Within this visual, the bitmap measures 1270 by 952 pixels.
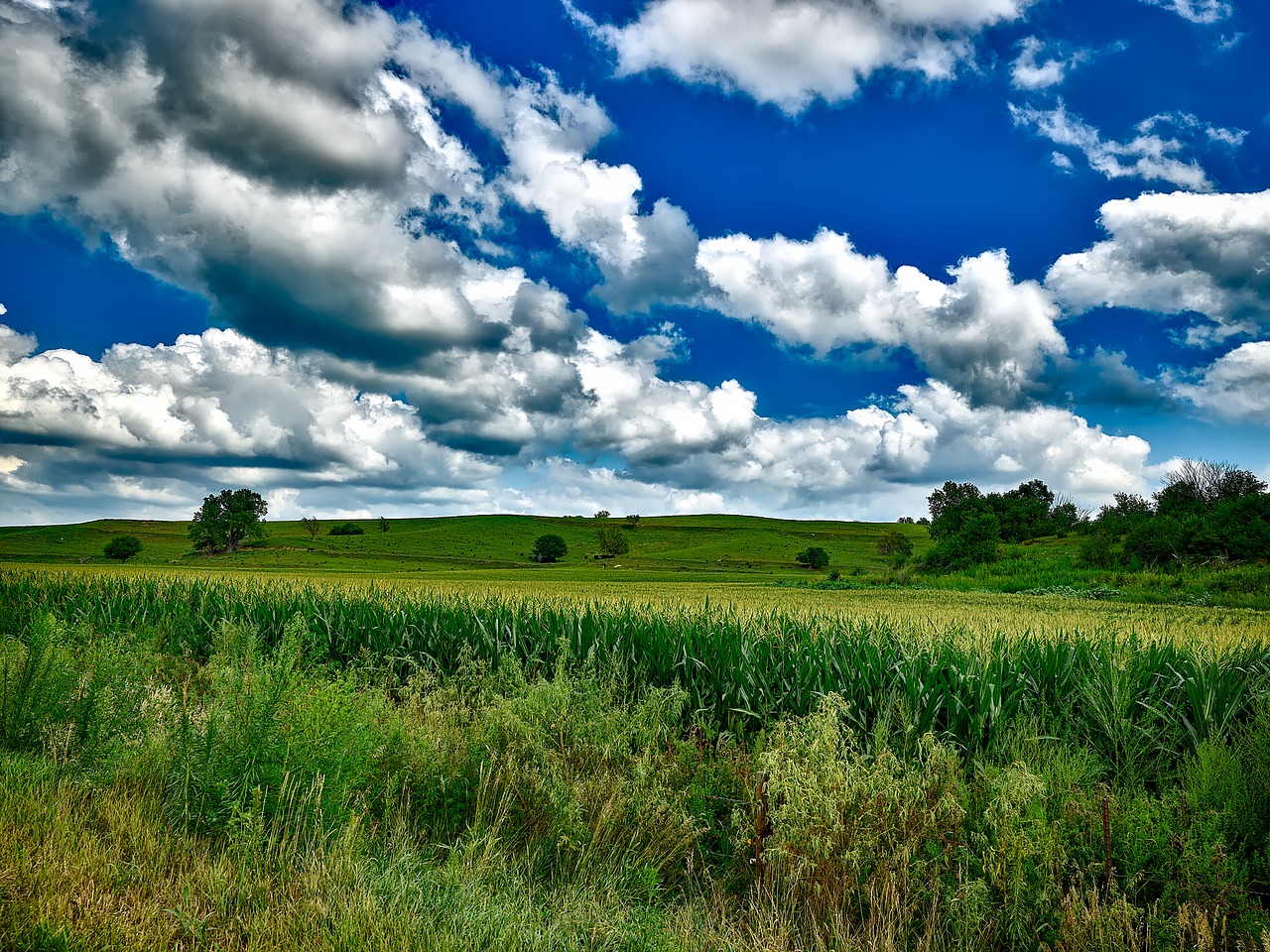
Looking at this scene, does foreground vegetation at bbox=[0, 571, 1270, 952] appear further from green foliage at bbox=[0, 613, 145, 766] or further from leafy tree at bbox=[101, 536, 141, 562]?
leafy tree at bbox=[101, 536, 141, 562]

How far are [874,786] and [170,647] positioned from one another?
1184 cm

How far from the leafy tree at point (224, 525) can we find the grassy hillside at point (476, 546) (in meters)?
2.38

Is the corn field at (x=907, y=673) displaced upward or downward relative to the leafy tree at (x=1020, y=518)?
downward

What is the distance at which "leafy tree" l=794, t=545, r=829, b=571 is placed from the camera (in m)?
90.7

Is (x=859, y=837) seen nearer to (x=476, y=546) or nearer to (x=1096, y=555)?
(x=1096, y=555)

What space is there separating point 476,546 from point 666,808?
106082 mm

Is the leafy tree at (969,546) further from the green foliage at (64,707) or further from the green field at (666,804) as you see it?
the green foliage at (64,707)

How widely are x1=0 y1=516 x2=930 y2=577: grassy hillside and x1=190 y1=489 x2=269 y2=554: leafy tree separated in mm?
2378

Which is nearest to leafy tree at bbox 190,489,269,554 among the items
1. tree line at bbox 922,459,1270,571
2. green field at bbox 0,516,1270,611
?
green field at bbox 0,516,1270,611

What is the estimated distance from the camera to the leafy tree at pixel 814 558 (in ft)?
298

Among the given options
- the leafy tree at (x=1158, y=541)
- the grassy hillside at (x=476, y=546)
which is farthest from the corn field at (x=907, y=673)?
the grassy hillside at (x=476, y=546)

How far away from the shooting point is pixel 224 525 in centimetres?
9969

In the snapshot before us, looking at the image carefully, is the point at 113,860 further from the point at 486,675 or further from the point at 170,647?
the point at 170,647

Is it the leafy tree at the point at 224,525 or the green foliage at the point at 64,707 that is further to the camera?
the leafy tree at the point at 224,525
